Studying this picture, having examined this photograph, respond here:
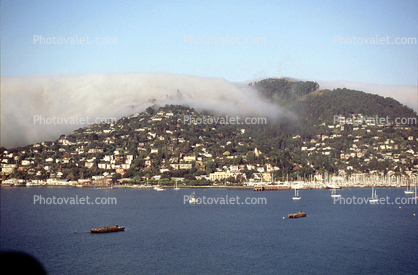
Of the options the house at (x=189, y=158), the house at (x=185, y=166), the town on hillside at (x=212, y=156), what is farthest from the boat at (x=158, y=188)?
the house at (x=189, y=158)

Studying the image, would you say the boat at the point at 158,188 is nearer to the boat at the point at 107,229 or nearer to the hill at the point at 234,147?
the hill at the point at 234,147

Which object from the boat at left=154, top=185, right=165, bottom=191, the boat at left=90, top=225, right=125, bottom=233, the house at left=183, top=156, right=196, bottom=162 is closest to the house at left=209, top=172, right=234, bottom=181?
the house at left=183, top=156, right=196, bottom=162

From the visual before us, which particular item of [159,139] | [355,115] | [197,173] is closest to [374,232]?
[197,173]

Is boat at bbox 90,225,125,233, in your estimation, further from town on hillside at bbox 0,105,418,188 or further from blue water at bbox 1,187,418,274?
town on hillside at bbox 0,105,418,188

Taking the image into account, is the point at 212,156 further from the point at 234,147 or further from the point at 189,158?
the point at 234,147

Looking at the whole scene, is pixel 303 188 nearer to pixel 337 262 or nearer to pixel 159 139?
pixel 159 139
